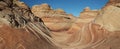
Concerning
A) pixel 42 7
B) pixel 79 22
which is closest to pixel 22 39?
pixel 79 22

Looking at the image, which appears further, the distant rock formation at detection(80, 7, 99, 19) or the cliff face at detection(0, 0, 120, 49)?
the distant rock formation at detection(80, 7, 99, 19)

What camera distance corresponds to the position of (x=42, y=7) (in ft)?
237

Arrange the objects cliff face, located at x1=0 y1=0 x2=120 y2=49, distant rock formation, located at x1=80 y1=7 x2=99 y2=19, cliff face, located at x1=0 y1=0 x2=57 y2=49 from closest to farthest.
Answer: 1. cliff face, located at x1=0 y1=0 x2=57 y2=49
2. cliff face, located at x1=0 y1=0 x2=120 y2=49
3. distant rock formation, located at x1=80 y1=7 x2=99 y2=19

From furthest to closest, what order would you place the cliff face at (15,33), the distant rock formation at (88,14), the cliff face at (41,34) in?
the distant rock formation at (88,14) < the cliff face at (41,34) < the cliff face at (15,33)

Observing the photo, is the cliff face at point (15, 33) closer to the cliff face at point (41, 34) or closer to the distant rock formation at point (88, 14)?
the cliff face at point (41, 34)

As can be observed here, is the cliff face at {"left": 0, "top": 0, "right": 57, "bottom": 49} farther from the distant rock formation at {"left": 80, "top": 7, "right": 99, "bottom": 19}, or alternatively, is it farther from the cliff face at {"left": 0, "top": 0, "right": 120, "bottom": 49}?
the distant rock formation at {"left": 80, "top": 7, "right": 99, "bottom": 19}

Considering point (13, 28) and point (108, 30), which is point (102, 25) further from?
point (13, 28)

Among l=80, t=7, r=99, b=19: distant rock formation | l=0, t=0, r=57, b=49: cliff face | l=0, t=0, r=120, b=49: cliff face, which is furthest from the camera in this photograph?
l=80, t=7, r=99, b=19: distant rock formation

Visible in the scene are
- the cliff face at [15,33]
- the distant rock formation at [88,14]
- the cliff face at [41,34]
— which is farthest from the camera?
the distant rock formation at [88,14]

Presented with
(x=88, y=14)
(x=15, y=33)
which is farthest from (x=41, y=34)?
(x=88, y=14)

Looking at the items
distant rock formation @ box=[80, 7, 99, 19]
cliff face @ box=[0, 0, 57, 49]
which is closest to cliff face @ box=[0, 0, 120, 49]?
cliff face @ box=[0, 0, 57, 49]

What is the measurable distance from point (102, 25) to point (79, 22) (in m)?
31.6

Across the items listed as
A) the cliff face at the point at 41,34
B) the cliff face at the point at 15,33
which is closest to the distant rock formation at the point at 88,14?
the cliff face at the point at 41,34

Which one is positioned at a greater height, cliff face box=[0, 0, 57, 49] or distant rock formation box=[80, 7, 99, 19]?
distant rock formation box=[80, 7, 99, 19]
